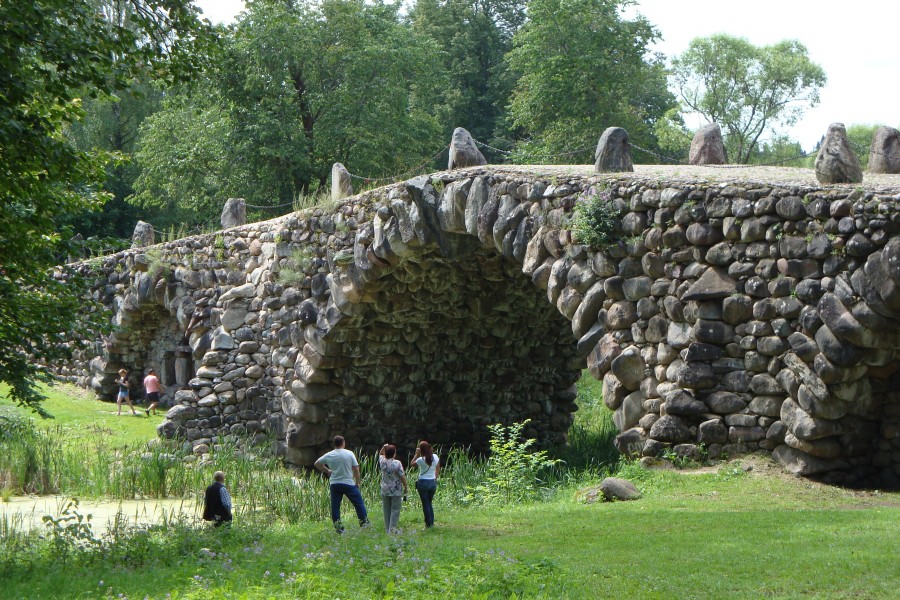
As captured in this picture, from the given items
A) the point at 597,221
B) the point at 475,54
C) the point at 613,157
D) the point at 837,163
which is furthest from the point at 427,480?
the point at 475,54

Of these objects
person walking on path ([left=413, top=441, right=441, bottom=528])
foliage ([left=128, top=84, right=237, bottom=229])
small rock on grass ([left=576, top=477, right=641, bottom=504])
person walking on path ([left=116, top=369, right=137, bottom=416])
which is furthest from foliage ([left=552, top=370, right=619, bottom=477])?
foliage ([left=128, top=84, right=237, bottom=229])

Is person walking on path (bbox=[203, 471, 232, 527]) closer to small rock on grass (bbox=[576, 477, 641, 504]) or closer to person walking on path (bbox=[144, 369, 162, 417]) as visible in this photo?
small rock on grass (bbox=[576, 477, 641, 504])

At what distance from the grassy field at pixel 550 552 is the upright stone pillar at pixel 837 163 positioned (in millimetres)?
2886

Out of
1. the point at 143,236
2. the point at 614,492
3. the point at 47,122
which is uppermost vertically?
the point at 143,236

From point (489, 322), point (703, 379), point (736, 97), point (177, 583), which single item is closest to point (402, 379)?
point (489, 322)

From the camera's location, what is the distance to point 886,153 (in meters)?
12.4

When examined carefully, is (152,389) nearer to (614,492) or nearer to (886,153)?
(614,492)

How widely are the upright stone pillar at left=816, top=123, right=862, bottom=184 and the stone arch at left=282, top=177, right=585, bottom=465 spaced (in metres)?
3.71

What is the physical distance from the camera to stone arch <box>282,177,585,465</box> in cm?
1395

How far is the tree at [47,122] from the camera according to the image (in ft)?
23.7

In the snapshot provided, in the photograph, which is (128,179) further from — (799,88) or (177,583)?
(177,583)

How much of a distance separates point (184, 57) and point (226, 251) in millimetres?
9965

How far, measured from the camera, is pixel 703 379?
10.2 meters

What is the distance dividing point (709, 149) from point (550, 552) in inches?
320
